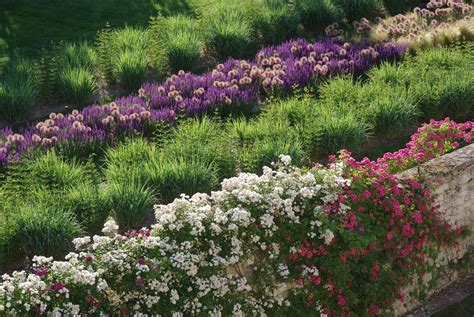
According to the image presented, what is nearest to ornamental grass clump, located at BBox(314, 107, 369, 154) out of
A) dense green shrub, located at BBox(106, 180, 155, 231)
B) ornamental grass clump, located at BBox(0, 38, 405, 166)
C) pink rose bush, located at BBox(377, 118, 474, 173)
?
pink rose bush, located at BBox(377, 118, 474, 173)

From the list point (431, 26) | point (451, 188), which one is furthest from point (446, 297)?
point (431, 26)

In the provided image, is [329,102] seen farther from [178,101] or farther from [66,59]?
[66,59]

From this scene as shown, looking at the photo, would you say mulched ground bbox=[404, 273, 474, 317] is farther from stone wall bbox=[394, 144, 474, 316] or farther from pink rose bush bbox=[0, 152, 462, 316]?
pink rose bush bbox=[0, 152, 462, 316]

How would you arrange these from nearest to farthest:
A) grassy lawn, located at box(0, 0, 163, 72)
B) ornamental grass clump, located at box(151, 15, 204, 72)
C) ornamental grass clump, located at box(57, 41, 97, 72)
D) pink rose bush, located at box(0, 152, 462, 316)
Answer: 1. pink rose bush, located at box(0, 152, 462, 316)
2. ornamental grass clump, located at box(57, 41, 97, 72)
3. ornamental grass clump, located at box(151, 15, 204, 72)
4. grassy lawn, located at box(0, 0, 163, 72)

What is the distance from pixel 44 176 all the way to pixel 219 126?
2.50 m

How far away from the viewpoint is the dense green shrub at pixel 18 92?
36.9 feet

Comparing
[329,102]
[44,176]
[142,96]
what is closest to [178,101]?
[142,96]

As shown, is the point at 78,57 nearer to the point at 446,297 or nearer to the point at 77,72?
the point at 77,72

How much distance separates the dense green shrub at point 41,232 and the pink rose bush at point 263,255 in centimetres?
24

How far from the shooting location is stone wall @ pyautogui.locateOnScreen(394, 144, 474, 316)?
8.53m

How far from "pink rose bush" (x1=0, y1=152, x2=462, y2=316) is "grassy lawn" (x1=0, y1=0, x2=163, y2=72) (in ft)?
24.6

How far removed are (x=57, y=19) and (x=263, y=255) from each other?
964 centimetres

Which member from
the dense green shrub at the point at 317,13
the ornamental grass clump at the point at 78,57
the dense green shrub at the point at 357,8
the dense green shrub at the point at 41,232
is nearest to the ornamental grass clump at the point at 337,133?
the dense green shrub at the point at 41,232

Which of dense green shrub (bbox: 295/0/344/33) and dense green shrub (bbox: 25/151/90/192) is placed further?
dense green shrub (bbox: 295/0/344/33)
